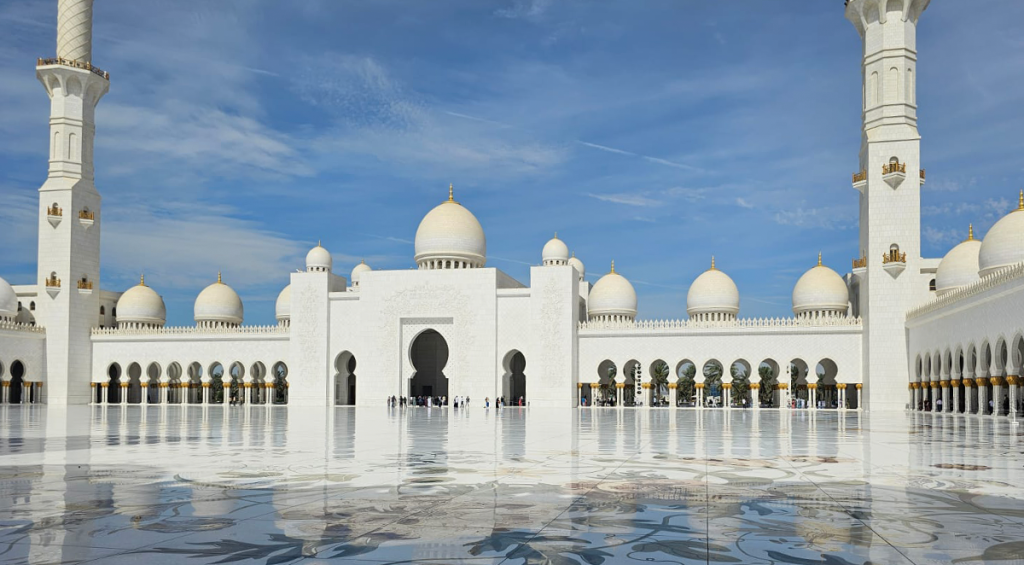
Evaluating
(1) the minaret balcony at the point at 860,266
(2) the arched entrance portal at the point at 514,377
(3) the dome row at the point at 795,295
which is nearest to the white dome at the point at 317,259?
(2) the arched entrance portal at the point at 514,377

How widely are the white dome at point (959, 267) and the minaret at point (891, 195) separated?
1050 millimetres

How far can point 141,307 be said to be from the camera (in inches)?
1448

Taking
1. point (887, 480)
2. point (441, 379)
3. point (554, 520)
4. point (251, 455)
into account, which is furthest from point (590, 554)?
point (441, 379)

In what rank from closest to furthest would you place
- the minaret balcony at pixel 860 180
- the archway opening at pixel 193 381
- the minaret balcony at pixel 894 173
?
the minaret balcony at pixel 894 173 → the minaret balcony at pixel 860 180 → the archway opening at pixel 193 381

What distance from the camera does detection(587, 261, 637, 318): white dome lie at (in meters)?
34.9

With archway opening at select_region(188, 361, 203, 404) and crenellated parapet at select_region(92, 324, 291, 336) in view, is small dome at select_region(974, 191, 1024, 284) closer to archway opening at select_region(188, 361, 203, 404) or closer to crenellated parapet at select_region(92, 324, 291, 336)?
crenellated parapet at select_region(92, 324, 291, 336)

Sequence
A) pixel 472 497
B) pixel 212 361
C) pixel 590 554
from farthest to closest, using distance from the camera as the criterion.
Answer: pixel 212 361 < pixel 472 497 < pixel 590 554

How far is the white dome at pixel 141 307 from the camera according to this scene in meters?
36.6

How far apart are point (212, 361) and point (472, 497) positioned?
105 feet

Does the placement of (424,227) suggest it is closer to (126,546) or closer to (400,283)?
(400,283)

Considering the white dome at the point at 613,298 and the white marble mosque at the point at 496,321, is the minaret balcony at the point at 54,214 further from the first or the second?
the white dome at the point at 613,298

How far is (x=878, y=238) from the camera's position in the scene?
25547mm

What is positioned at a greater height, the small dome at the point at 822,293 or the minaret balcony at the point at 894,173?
the minaret balcony at the point at 894,173

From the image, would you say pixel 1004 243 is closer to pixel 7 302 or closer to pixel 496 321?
pixel 496 321
